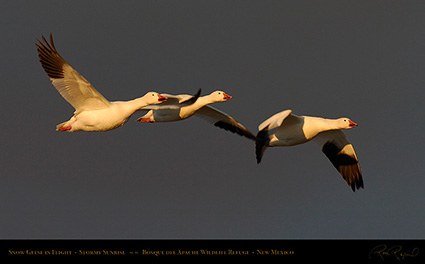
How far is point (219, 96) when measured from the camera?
19.3 m

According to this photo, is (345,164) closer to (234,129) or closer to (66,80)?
(234,129)

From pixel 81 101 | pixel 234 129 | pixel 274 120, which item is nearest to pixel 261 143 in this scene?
pixel 274 120

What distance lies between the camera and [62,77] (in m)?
16.0

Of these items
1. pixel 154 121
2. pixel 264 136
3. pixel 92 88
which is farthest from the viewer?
pixel 154 121

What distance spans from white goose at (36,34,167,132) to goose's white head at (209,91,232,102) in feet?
10.0

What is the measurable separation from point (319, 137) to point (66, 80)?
7.20 metres

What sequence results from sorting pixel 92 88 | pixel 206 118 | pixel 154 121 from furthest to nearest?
pixel 206 118, pixel 154 121, pixel 92 88

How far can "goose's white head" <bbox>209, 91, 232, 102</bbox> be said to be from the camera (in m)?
19.2

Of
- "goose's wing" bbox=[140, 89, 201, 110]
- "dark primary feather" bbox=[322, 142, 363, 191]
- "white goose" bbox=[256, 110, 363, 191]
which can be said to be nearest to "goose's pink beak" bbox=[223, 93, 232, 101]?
"goose's wing" bbox=[140, 89, 201, 110]

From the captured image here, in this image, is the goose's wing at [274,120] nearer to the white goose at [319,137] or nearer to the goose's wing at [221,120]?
the white goose at [319,137]

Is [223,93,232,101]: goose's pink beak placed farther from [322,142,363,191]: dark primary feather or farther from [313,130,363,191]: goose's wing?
[322,142,363,191]: dark primary feather

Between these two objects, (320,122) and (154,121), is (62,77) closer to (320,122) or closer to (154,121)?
(154,121)
